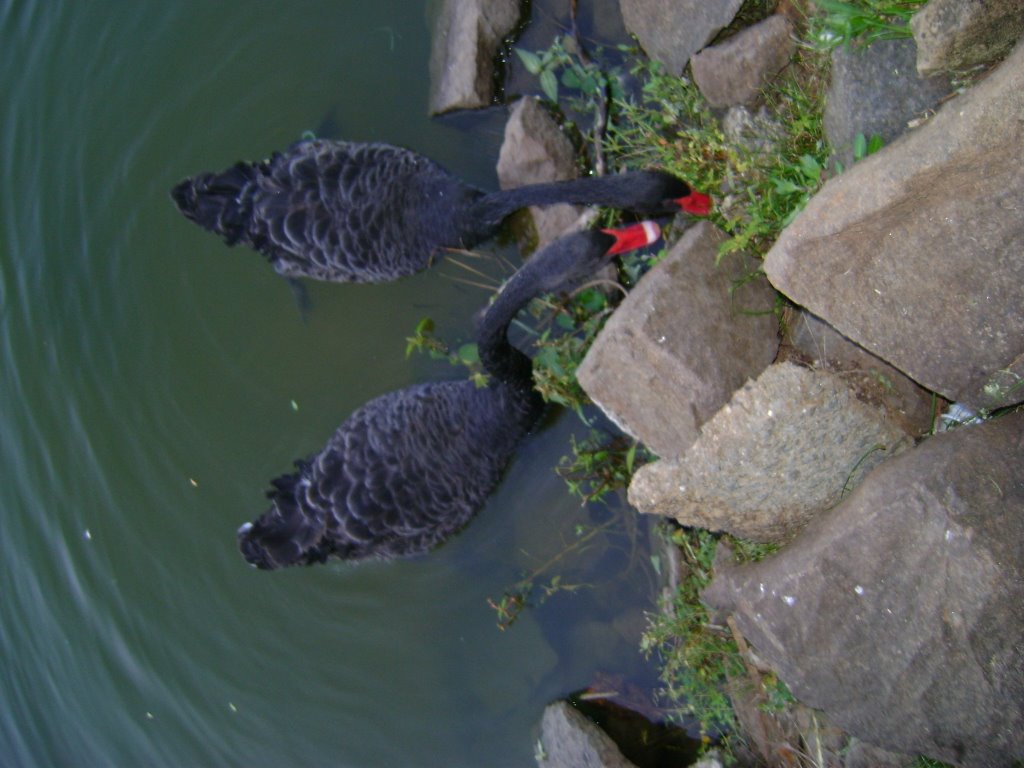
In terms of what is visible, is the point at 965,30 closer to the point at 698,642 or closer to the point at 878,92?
the point at 878,92

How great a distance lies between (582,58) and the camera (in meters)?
4.09

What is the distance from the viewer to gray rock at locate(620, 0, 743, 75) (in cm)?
334

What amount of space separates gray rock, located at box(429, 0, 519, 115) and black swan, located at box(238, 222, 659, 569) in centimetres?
131

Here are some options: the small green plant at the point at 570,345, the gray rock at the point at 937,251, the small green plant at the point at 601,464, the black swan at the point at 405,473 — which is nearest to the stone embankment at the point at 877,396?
the gray rock at the point at 937,251

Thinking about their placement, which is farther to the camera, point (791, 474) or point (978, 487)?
point (791, 474)

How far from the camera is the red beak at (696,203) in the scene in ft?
10.9

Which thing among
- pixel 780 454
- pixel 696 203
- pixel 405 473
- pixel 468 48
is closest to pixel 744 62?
pixel 696 203

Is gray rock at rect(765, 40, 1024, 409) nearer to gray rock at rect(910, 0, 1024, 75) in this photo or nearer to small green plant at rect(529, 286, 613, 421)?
gray rock at rect(910, 0, 1024, 75)

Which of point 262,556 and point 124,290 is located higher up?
point 124,290

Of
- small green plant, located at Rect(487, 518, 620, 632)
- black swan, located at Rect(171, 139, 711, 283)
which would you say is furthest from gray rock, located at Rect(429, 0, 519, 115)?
small green plant, located at Rect(487, 518, 620, 632)

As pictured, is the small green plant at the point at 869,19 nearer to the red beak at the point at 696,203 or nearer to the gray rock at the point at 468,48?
the red beak at the point at 696,203

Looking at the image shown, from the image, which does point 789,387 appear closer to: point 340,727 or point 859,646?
point 859,646

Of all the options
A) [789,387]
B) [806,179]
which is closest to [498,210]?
[806,179]

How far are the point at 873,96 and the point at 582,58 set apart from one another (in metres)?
1.90
